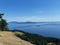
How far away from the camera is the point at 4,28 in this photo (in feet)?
157

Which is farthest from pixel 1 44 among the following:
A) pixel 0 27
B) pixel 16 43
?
pixel 0 27

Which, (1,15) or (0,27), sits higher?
(1,15)

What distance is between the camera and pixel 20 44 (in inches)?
1092

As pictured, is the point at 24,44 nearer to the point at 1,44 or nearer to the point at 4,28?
the point at 1,44

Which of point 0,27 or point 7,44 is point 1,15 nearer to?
point 0,27

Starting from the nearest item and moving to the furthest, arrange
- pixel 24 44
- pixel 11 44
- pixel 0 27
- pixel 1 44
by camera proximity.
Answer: pixel 1 44
pixel 11 44
pixel 24 44
pixel 0 27

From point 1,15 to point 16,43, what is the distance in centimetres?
2118

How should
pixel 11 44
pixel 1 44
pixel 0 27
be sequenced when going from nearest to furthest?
pixel 1 44, pixel 11 44, pixel 0 27

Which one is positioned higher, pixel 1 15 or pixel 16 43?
pixel 1 15

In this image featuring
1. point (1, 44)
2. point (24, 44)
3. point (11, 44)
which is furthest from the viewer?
point (24, 44)

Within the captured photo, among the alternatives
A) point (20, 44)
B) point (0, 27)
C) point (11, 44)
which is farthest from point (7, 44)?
point (0, 27)

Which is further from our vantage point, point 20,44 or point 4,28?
point 4,28

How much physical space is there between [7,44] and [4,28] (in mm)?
22281

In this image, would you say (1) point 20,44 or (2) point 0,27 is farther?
(2) point 0,27
